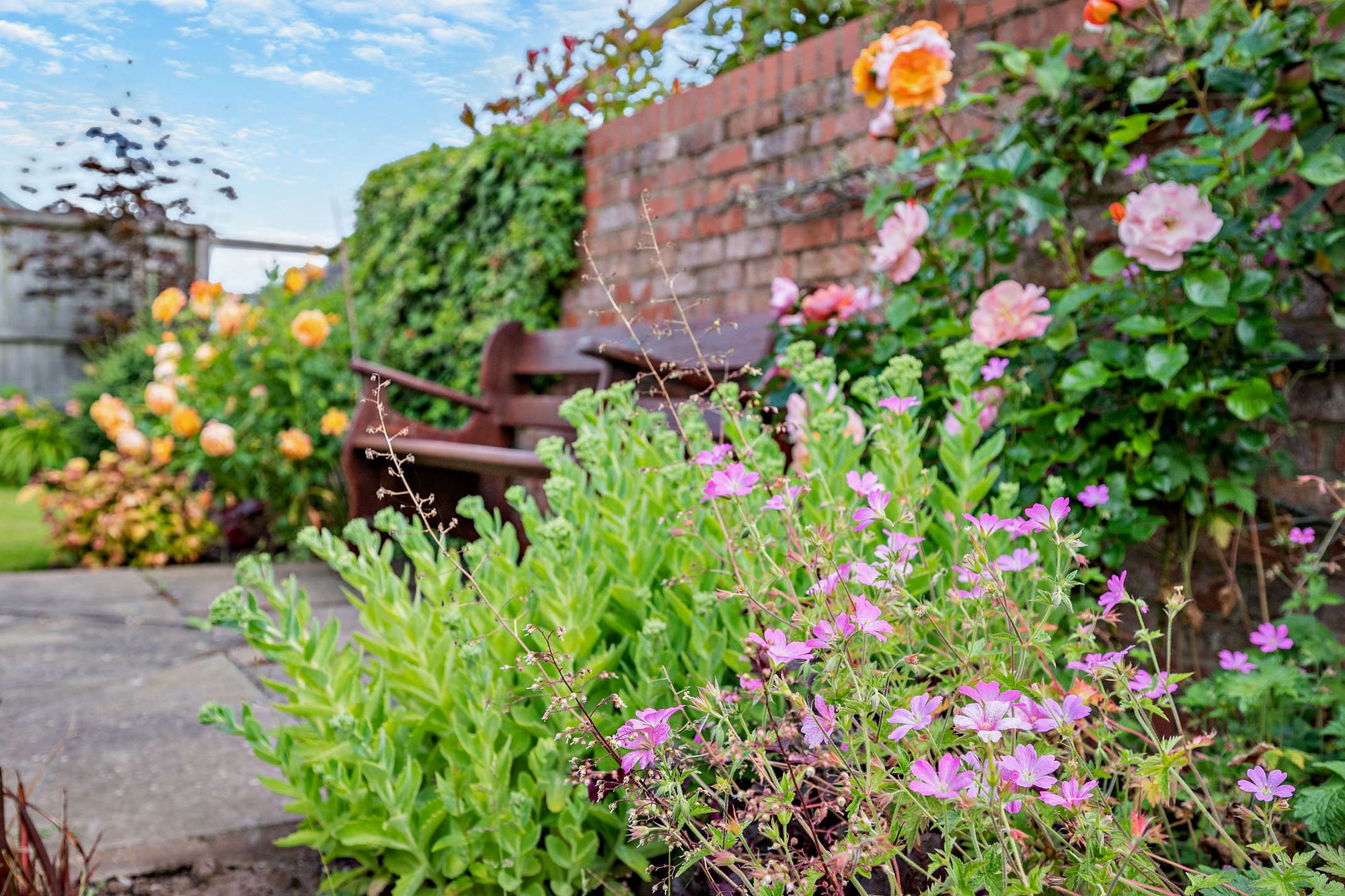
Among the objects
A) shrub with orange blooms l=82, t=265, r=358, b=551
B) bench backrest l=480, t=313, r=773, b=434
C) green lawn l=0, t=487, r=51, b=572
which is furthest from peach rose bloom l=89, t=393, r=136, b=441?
bench backrest l=480, t=313, r=773, b=434

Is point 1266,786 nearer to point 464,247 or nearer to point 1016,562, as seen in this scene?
point 1016,562

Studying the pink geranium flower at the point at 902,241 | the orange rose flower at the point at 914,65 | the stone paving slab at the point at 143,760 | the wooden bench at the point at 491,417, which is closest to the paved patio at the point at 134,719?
the stone paving slab at the point at 143,760

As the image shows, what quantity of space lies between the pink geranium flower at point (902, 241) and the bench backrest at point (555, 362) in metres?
0.46

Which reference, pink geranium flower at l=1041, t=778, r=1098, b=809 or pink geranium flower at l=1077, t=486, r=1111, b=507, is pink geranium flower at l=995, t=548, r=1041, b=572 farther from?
pink geranium flower at l=1077, t=486, r=1111, b=507

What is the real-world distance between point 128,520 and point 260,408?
2.32 ft

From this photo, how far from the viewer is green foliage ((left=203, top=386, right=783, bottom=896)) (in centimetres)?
105

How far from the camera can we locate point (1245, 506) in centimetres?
158

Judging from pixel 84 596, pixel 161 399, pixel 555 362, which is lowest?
pixel 84 596

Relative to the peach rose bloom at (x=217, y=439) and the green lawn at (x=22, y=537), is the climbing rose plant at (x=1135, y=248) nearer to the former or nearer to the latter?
the peach rose bloom at (x=217, y=439)

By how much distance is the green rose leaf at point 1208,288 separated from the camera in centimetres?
149

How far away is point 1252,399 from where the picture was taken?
1506mm

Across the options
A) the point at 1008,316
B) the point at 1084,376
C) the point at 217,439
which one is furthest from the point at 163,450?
the point at 1084,376

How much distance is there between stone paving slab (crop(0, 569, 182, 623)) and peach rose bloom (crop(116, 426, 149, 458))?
65 centimetres

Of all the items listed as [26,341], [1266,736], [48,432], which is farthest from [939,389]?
[26,341]
